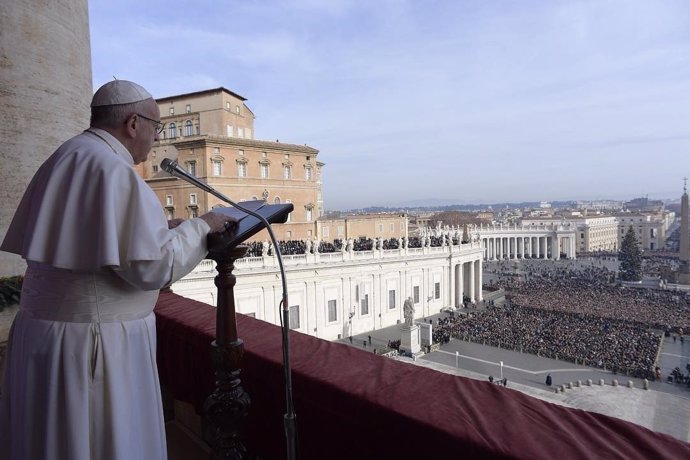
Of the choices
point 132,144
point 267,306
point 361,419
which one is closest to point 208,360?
point 361,419

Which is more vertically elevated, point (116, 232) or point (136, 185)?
point (136, 185)

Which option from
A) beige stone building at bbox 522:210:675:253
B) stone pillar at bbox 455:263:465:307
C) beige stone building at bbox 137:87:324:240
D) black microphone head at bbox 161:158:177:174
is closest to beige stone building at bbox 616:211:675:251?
beige stone building at bbox 522:210:675:253

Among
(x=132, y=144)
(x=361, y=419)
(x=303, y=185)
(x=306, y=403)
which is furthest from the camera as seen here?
(x=303, y=185)

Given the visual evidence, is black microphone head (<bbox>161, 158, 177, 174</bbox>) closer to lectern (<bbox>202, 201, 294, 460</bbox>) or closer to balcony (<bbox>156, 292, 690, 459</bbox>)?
lectern (<bbox>202, 201, 294, 460</bbox>)

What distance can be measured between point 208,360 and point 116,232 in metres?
1.93

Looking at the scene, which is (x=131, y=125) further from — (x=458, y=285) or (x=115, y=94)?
(x=458, y=285)

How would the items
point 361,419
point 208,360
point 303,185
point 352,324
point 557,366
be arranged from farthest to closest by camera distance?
point 303,185 < point 352,324 < point 557,366 < point 208,360 < point 361,419

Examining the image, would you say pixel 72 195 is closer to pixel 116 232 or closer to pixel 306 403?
pixel 116 232

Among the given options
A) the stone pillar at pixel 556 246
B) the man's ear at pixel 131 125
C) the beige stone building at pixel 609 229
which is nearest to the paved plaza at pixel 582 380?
the man's ear at pixel 131 125

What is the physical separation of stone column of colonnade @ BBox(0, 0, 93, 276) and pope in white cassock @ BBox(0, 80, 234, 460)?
4.17m

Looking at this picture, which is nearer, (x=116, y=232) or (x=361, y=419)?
(x=116, y=232)

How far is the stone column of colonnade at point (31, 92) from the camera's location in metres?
5.11

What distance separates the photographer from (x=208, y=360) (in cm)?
336

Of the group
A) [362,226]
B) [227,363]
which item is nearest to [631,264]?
[362,226]
